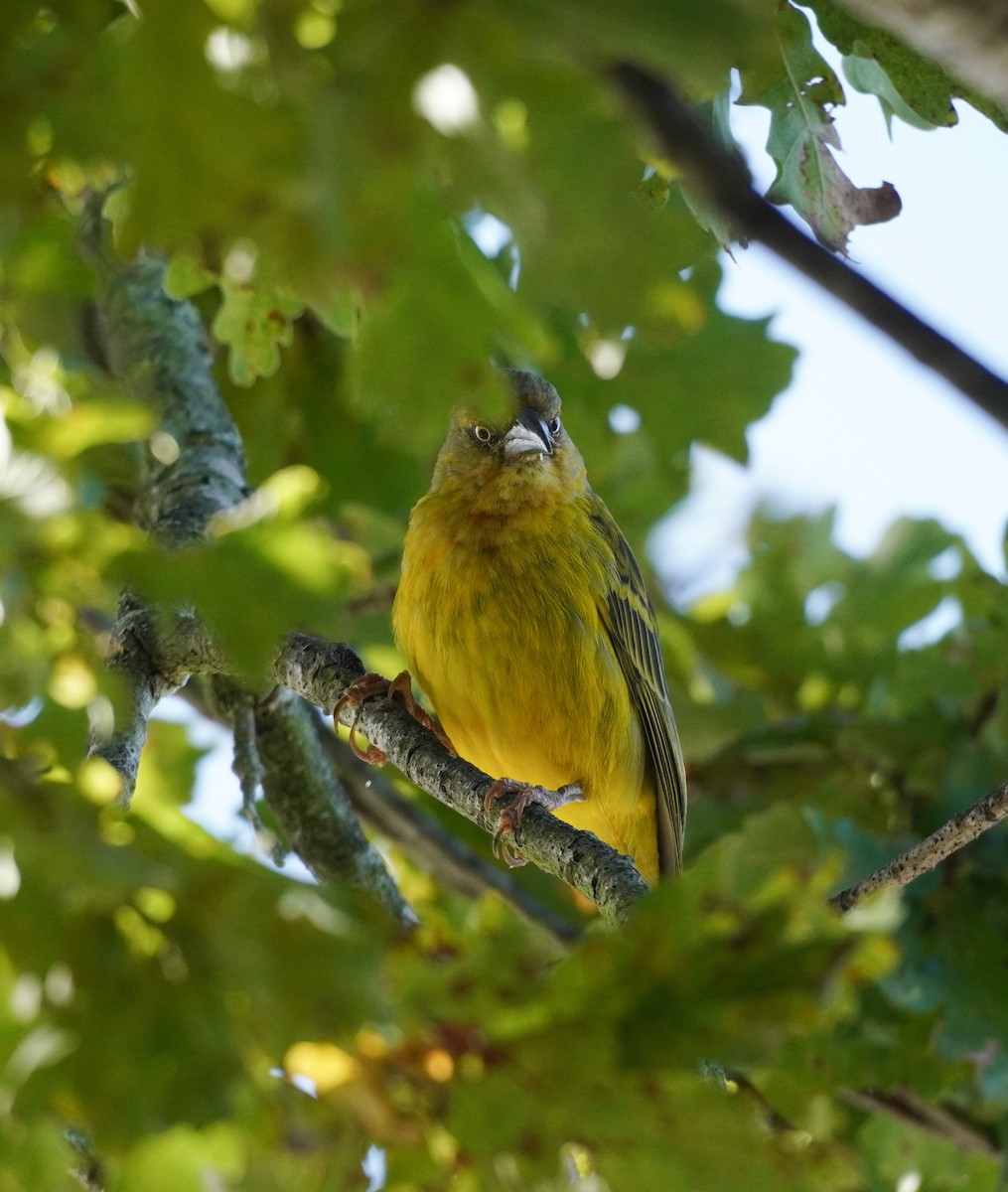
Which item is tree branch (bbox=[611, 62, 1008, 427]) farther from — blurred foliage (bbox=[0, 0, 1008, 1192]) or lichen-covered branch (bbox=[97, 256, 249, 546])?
lichen-covered branch (bbox=[97, 256, 249, 546])

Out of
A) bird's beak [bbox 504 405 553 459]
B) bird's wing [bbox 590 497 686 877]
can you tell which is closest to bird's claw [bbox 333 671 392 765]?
bird's wing [bbox 590 497 686 877]

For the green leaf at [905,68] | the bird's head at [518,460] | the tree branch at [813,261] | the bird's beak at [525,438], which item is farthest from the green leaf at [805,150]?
the bird's beak at [525,438]

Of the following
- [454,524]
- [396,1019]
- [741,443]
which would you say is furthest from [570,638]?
[396,1019]

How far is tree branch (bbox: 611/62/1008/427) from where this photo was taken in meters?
0.96

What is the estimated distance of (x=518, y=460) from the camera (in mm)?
5340

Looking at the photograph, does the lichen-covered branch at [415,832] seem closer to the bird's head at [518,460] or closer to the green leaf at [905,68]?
the bird's head at [518,460]

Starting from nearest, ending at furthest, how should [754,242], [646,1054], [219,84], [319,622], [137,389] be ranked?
[754,242] → [219,84] → [319,622] → [646,1054] → [137,389]

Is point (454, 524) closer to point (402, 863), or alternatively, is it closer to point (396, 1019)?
point (402, 863)

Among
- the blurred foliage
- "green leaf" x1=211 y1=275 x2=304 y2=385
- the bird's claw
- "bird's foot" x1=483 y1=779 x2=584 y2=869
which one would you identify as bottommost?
the bird's claw

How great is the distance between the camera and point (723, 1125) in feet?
5.12

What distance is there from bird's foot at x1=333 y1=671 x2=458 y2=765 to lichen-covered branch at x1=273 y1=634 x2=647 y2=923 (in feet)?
0.09

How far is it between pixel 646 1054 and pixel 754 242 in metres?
1.00

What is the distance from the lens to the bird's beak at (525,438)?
5.32 m

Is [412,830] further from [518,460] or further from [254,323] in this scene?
[254,323]
